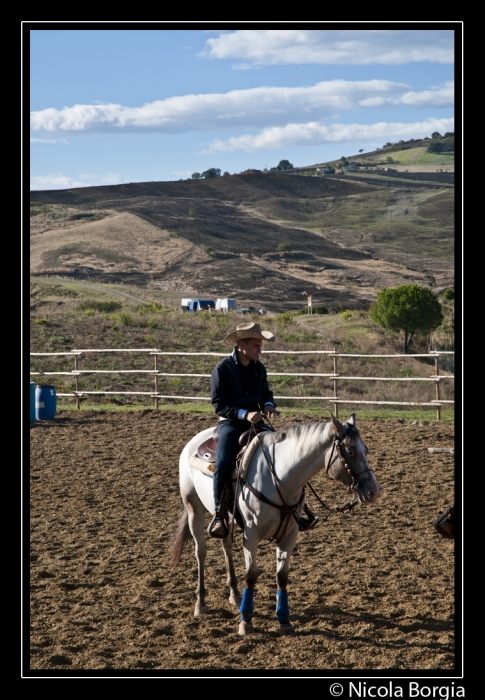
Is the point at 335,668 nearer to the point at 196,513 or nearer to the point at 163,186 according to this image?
the point at 196,513

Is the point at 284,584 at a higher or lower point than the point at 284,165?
lower

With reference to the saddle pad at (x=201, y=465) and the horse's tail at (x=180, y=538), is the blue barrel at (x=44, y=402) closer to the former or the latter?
the horse's tail at (x=180, y=538)

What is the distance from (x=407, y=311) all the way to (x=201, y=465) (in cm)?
3226

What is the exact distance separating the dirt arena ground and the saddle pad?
3.60 feet

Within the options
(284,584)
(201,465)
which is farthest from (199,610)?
(201,465)

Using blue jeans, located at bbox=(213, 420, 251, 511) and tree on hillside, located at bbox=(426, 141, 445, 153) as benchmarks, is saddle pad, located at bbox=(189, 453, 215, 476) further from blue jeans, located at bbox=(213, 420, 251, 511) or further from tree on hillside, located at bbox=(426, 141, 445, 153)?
tree on hillside, located at bbox=(426, 141, 445, 153)

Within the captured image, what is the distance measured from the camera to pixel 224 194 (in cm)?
12619

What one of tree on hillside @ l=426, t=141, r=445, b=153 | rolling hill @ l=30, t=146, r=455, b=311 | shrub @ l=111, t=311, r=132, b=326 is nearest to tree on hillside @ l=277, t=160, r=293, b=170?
rolling hill @ l=30, t=146, r=455, b=311

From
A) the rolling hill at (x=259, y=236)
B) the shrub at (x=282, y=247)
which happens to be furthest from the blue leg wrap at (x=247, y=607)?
the shrub at (x=282, y=247)

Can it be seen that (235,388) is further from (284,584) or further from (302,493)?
(284,584)

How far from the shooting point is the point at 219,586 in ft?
20.4

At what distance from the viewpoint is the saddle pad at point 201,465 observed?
5629 millimetres

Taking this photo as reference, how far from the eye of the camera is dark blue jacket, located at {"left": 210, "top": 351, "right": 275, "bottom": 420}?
17.8 ft
